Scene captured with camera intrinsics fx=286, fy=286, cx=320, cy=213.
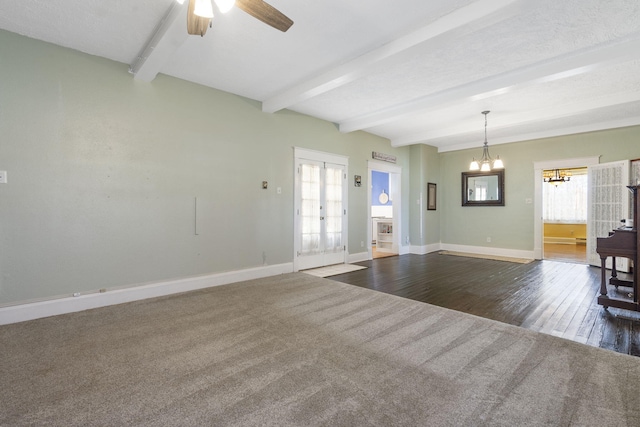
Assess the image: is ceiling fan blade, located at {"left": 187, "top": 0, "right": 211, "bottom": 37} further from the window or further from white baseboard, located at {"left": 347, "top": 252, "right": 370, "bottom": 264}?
the window

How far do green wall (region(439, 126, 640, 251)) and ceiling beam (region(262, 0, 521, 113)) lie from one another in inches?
215

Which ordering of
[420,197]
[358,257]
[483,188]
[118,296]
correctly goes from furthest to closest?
[420,197], [483,188], [358,257], [118,296]

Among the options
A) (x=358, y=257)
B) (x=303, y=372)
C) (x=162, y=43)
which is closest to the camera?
(x=303, y=372)

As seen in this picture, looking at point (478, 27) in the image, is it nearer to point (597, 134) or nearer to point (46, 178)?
point (46, 178)

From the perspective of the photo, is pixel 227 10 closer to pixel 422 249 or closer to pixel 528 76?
pixel 528 76

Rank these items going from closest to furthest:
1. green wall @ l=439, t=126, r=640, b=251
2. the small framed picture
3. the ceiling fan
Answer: the ceiling fan < green wall @ l=439, t=126, r=640, b=251 < the small framed picture

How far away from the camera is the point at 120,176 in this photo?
359 cm

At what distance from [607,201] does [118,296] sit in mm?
8479

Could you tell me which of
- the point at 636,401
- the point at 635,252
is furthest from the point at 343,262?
the point at 636,401

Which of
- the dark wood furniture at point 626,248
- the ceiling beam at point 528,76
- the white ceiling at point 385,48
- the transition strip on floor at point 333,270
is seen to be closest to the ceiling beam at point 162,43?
the white ceiling at point 385,48

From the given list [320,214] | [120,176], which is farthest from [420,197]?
[120,176]

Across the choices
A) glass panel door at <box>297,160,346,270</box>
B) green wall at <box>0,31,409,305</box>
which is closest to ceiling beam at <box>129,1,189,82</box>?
green wall at <box>0,31,409,305</box>

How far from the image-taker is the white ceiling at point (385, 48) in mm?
2652

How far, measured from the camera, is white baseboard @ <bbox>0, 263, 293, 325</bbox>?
3000 mm
